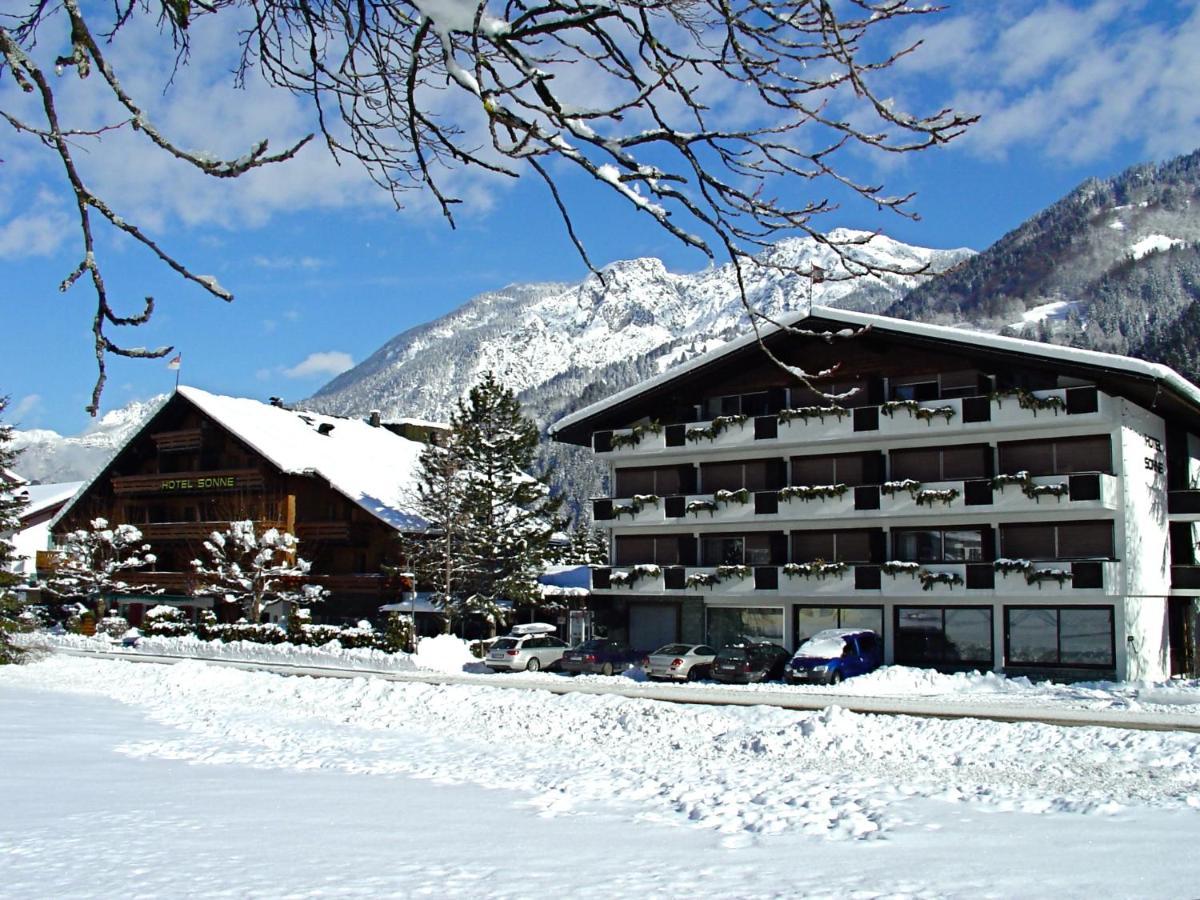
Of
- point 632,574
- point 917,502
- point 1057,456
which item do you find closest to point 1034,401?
point 1057,456

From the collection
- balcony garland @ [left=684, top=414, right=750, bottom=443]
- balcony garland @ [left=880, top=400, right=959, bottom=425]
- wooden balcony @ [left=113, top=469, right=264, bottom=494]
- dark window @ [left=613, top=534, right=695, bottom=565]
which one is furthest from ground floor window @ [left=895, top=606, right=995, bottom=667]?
wooden balcony @ [left=113, top=469, right=264, bottom=494]

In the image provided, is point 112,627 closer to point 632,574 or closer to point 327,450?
point 327,450

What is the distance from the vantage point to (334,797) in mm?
15070

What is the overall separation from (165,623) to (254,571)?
5705 millimetres

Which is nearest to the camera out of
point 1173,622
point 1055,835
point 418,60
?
point 418,60

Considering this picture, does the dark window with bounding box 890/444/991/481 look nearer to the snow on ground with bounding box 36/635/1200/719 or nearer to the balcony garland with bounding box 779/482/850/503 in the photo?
the balcony garland with bounding box 779/482/850/503

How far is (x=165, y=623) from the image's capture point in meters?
56.2

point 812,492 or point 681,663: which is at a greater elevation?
point 812,492

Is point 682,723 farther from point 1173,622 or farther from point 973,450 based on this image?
point 1173,622

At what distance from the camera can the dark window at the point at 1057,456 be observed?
3753 cm

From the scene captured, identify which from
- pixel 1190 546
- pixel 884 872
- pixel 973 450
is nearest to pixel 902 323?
pixel 973 450

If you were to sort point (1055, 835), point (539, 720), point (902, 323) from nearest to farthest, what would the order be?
point (1055, 835), point (539, 720), point (902, 323)

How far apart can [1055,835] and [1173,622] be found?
33.9m

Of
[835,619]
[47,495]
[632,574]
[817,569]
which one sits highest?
[47,495]
